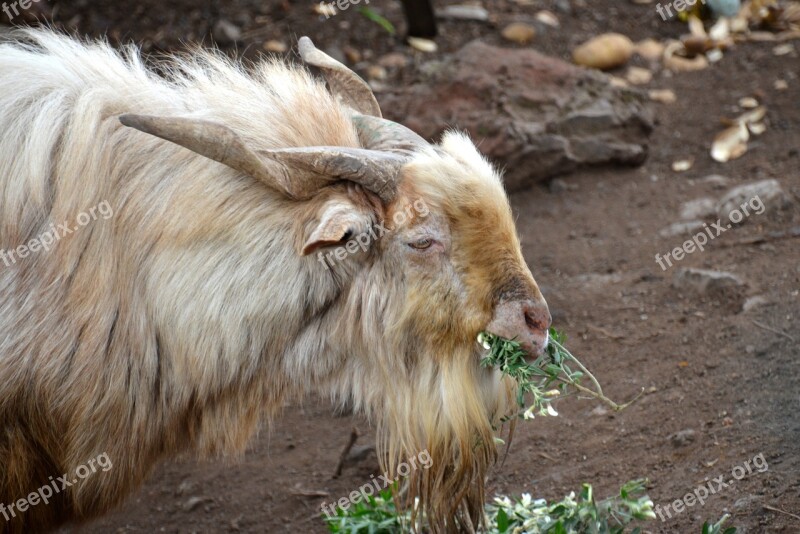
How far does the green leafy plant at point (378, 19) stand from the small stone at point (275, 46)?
0.86m

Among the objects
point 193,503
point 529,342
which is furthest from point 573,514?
point 193,503

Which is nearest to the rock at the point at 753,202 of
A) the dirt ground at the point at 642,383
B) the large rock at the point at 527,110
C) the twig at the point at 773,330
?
the dirt ground at the point at 642,383

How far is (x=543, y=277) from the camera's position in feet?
21.8

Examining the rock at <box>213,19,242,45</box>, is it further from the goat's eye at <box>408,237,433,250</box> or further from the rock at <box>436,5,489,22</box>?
the goat's eye at <box>408,237,433,250</box>

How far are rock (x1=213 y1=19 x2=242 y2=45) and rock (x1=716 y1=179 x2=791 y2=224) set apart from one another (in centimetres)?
474

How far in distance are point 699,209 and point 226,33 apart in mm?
4677

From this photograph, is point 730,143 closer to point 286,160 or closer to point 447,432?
point 447,432

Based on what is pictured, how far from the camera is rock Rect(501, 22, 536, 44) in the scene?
995cm

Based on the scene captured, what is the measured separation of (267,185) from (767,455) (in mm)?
2488

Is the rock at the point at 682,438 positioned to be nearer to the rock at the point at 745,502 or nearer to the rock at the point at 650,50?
the rock at the point at 745,502

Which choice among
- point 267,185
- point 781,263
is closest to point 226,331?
point 267,185

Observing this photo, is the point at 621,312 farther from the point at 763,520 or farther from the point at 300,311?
the point at 300,311

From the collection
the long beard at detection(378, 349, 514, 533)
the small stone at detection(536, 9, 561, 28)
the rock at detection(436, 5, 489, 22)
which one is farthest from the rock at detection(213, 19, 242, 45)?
the long beard at detection(378, 349, 514, 533)

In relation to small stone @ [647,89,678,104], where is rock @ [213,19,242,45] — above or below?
above
